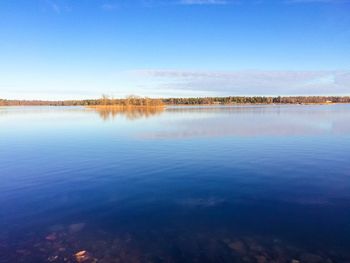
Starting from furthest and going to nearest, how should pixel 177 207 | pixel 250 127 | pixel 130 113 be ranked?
1. pixel 130 113
2. pixel 250 127
3. pixel 177 207

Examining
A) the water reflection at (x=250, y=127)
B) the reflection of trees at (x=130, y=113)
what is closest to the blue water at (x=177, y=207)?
the water reflection at (x=250, y=127)

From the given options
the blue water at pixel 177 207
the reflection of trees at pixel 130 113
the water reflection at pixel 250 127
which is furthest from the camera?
the reflection of trees at pixel 130 113

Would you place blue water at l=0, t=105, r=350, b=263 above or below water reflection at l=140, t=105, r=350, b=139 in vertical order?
below

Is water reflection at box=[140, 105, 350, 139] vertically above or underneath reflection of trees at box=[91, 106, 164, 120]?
above

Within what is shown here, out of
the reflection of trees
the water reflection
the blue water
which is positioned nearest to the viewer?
the blue water

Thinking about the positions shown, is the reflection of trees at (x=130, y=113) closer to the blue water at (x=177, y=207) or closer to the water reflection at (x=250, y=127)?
the water reflection at (x=250, y=127)

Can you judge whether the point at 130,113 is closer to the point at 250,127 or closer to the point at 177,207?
the point at 250,127

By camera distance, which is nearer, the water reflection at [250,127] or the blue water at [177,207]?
the blue water at [177,207]

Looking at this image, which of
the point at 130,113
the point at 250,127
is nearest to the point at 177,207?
the point at 250,127

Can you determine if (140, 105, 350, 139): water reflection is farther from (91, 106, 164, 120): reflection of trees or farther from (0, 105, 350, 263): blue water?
(91, 106, 164, 120): reflection of trees

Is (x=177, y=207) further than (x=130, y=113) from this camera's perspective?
No

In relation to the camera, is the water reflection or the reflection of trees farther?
the reflection of trees

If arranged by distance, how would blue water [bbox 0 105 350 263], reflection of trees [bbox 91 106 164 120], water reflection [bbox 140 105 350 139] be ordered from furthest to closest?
reflection of trees [bbox 91 106 164 120] < water reflection [bbox 140 105 350 139] < blue water [bbox 0 105 350 263]

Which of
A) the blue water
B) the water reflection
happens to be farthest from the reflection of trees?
the blue water
